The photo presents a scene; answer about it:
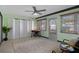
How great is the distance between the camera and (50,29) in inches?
303

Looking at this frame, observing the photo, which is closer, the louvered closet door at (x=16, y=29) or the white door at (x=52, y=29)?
the white door at (x=52, y=29)

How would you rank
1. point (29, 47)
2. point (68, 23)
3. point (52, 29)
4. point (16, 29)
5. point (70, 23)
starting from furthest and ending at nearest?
point (16, 29), point (52, 29), point (68, 23), point (70, 23), point (29, 47)

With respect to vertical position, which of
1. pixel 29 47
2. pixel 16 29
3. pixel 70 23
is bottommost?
pixel 29 47

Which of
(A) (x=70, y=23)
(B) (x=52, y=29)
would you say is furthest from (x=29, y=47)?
(B) (x=52, y=29)

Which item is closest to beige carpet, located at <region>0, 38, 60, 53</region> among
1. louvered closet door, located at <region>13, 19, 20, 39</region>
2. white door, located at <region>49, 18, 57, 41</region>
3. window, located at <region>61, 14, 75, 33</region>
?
window, located at <region>61, 14, 75, 33</region>

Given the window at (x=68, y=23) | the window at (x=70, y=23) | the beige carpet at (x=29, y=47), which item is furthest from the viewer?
the window at (x=68, y=23)

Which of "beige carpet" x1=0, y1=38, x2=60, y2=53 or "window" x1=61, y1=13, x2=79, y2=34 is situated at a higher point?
"window" x1=61, y1=13, x2=79, y2=34

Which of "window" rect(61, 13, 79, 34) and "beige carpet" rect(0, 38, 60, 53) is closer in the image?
"beige carpet" rect(0, 38, 60, 53)

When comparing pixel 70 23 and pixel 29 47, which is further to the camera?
pixel 70 23

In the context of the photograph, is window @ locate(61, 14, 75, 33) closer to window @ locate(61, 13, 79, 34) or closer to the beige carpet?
window @ locate(61, 13, 79, 34)

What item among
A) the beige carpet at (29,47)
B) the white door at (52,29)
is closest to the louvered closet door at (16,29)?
the beige carpet at (29,47)

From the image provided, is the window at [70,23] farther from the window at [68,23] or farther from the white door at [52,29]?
the white door at [52,29]

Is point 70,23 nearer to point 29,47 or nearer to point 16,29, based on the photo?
point 29,47
